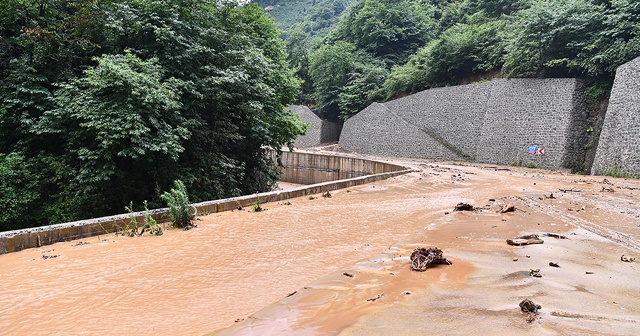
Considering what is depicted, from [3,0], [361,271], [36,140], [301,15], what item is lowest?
[361,271]

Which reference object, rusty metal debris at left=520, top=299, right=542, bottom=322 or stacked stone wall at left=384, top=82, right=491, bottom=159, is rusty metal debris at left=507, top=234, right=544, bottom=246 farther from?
stacked stone wall at left=384, top=82, right=491, bottom=159

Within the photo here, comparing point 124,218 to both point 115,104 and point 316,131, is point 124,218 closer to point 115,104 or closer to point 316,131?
point 115,104

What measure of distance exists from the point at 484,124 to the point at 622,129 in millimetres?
8151

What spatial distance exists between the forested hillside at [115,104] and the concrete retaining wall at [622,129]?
45.1 ft

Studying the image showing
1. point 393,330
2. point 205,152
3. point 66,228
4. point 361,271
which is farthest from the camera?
point 205,152

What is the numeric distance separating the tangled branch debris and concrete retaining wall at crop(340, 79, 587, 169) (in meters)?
18.1

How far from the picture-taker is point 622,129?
1478 cm

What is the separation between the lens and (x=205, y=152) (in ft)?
37.8

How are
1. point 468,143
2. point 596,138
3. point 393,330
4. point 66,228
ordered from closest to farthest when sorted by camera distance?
point 393,330
point 66,228
point 596,138
point 468,143

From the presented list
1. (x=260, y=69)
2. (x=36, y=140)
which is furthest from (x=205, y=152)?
(x=36, y=140)

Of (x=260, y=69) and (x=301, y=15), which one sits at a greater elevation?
(x=301, y=15)

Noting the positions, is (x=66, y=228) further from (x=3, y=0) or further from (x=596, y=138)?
(x=596, y=138)

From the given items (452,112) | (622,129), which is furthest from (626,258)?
(452,112)

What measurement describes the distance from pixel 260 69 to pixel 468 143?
53.6ft
